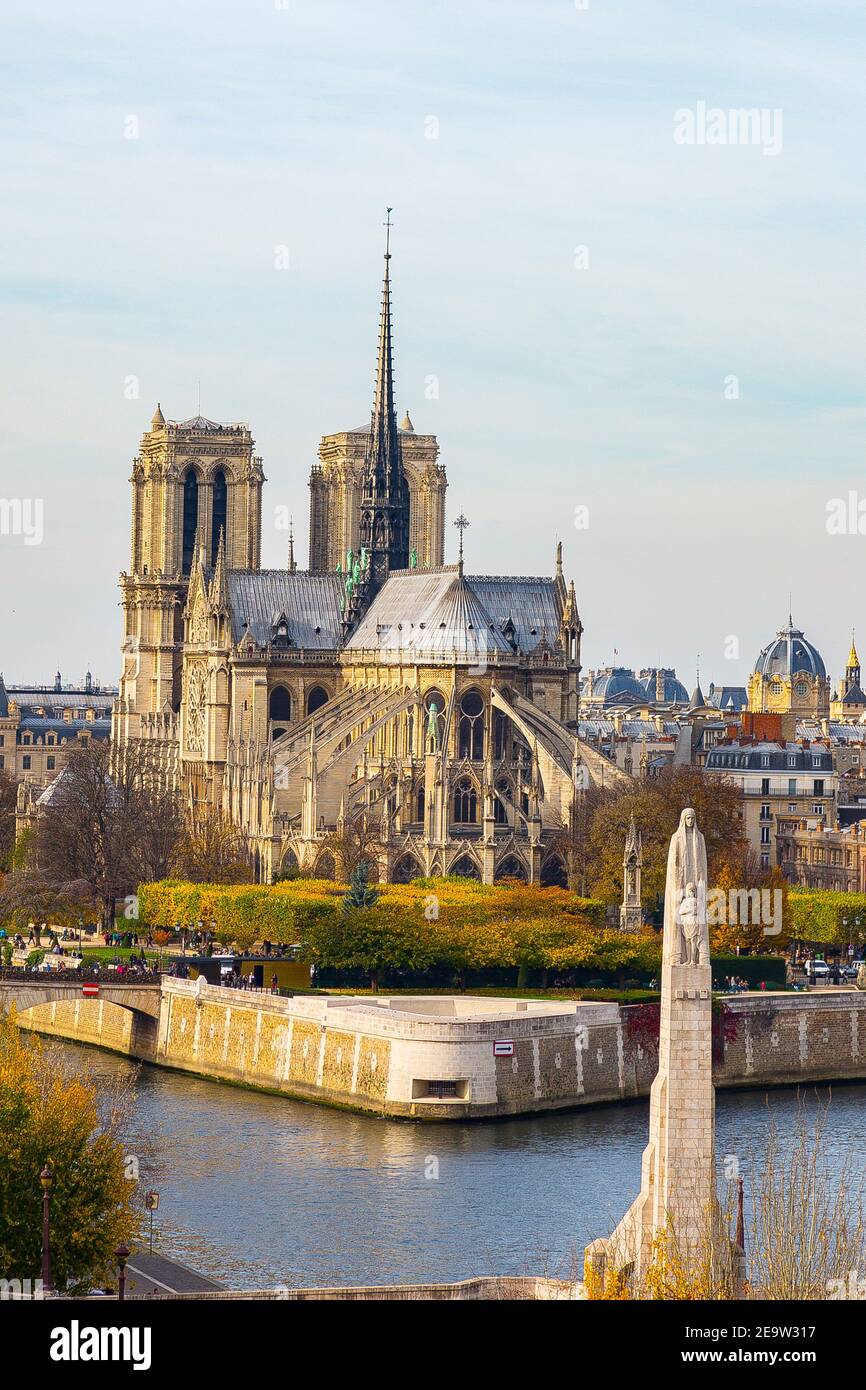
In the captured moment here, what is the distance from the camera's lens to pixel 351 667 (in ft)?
429

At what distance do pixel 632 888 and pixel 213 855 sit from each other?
2087 cm

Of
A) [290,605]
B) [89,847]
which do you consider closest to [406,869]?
[89,847]

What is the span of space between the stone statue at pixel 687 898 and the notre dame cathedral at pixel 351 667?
7140 centimetres

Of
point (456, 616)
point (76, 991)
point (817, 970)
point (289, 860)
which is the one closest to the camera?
point (76, 991)

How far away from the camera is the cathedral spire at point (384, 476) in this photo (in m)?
136

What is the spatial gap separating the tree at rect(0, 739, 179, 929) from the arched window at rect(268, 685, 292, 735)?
47.6 ft

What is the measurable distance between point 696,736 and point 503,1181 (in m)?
78.5

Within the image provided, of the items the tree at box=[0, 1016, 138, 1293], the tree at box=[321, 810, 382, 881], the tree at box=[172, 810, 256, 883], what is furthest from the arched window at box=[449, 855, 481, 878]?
the tree at box=[0, 1016, 138, 1293]

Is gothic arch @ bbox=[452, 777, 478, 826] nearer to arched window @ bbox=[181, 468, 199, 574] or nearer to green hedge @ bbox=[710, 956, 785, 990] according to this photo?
green hedge @ bbox=[710, 956, 785, 990]

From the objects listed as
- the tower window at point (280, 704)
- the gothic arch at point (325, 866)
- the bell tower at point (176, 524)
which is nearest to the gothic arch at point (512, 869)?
the gothic arch at point (325, 866)

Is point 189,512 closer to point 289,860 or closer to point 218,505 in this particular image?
point 218,505

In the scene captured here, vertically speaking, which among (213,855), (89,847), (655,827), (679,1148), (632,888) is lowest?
(679,1148)

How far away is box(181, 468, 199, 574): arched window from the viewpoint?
148250 mm
